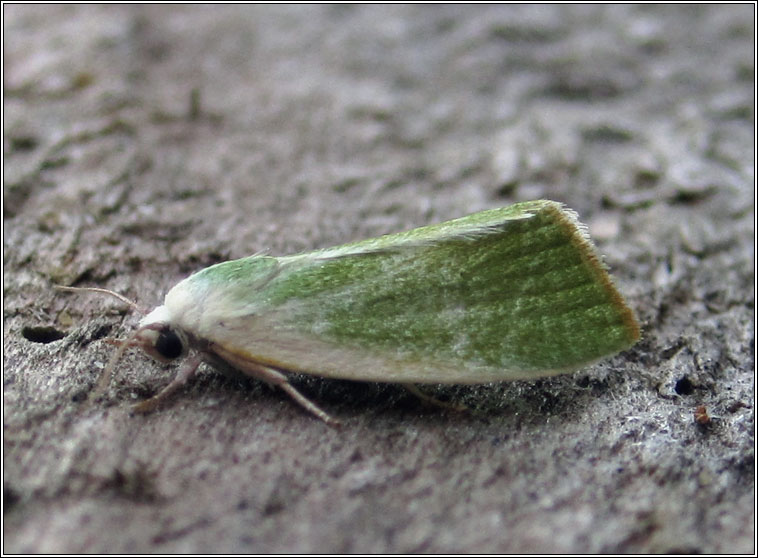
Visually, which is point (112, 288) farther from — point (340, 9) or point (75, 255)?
point (340, 9)

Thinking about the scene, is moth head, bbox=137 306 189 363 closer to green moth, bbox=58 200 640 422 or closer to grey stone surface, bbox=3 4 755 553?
green moth, bbox=58 200 640 422

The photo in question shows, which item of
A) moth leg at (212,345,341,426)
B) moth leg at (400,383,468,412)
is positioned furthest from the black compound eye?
moth leg at (400,383,468,412)

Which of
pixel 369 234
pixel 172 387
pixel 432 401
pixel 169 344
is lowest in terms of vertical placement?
pixel 432 401

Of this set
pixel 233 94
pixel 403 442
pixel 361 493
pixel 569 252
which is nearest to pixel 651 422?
pixel 569 252

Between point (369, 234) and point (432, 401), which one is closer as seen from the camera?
point (432, 401)

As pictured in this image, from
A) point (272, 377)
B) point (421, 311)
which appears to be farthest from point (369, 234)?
point (272, 377)

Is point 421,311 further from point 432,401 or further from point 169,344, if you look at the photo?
point 169,344
